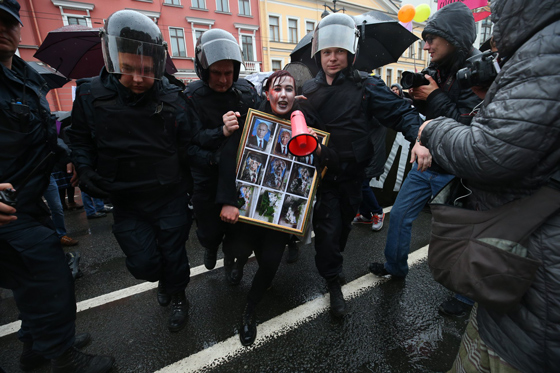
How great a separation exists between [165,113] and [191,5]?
2611 cm

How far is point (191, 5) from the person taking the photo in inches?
908

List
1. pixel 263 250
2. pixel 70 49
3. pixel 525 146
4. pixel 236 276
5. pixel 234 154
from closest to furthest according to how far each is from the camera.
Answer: pixel 525 146, pixel 234 154, pixel 263 250, pixel 236 276, pixel 70 49

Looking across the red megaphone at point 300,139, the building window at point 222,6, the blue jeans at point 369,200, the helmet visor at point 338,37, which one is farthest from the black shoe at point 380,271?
the building window at point 222,6

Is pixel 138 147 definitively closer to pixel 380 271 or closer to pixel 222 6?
pixel 380 271

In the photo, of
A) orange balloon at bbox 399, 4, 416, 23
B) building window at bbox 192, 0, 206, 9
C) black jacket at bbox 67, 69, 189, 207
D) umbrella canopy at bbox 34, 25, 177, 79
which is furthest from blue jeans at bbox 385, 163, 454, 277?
building window at bbox 192, 0, 206, 9

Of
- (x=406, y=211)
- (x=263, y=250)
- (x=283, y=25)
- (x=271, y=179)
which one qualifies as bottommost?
(x=263, y=250)

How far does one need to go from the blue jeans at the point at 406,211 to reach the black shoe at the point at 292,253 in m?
1.05

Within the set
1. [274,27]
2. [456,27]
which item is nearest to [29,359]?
[456,27]

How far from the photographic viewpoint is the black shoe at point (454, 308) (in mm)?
2320

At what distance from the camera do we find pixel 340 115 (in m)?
2.31

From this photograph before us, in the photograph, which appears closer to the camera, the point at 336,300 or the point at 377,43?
the point at 336,300

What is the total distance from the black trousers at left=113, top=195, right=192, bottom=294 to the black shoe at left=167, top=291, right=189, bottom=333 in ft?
0.31

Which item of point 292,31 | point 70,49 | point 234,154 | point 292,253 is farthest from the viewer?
point 292,31

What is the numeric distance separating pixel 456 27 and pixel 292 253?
258 cm
